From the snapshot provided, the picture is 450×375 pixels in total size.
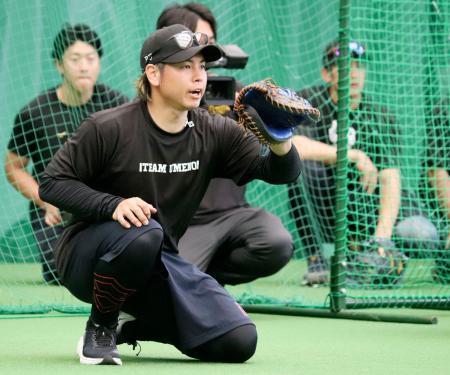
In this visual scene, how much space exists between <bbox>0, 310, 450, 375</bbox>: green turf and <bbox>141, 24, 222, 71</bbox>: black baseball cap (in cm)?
110

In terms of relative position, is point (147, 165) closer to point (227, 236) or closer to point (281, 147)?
point (281, 147)

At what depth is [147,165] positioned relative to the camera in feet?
13.2

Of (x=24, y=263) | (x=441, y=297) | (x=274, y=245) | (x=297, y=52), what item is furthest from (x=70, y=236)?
(x=297, y=52)

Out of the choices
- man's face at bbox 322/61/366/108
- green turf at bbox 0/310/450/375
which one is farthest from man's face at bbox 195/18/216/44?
green turf at bbox 0/310/450/375

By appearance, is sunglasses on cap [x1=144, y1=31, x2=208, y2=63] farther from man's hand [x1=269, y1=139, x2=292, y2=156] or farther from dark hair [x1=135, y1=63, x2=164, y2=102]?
man's hand [x1=269, y1=139, x2=292, y2=156]

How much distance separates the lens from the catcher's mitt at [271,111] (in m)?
3.80

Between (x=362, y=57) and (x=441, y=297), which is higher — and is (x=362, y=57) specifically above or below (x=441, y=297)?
above

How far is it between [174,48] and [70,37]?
2766mm

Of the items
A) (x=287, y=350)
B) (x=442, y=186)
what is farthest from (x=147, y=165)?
(x=442, y=186)

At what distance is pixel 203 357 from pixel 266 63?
3.75 metres

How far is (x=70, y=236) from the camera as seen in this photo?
4090 mm

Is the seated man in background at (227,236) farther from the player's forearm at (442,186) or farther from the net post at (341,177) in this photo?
the player's forearm at (442,186)

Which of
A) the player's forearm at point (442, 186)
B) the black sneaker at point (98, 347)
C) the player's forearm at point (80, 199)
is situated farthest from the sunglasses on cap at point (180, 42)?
the player's forearm at point (442, 186)

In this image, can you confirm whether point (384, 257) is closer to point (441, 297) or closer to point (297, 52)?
point (441, 297)
